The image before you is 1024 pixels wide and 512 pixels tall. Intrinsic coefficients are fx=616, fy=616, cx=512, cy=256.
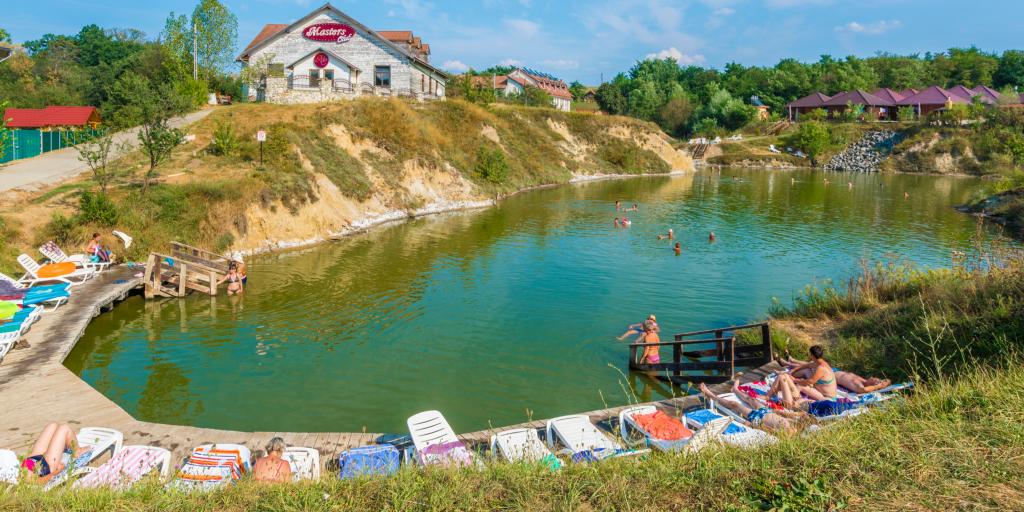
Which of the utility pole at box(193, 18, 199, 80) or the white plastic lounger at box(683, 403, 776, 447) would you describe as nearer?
the white plastic lounger at box(683, 403, 776, 447)

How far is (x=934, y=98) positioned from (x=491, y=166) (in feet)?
309

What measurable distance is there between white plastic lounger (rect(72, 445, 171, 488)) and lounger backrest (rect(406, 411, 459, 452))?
368cm

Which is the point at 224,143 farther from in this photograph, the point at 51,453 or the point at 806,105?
the point at 806,105

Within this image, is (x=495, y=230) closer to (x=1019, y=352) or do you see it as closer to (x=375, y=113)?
(x=375, y=113)

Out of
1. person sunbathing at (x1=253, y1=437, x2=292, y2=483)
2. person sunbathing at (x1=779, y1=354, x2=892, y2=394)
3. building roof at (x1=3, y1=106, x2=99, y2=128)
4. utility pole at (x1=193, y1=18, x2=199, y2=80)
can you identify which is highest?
utility pole at (x1=193, y1=18, x2=199, y2=80)

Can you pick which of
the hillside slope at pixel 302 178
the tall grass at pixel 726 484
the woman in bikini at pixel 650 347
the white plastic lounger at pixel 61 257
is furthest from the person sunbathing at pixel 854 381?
the hillside slope at pixel 302 178

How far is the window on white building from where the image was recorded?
6009 centimetres

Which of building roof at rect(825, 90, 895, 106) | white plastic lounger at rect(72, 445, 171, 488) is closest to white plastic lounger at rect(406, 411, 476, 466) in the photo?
white plastic lounger at rect(72, 445, 171, 488)

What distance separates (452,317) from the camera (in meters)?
20.4

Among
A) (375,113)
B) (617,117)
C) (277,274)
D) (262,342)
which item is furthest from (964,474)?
(617,117)

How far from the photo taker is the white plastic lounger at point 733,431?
8.75 meters

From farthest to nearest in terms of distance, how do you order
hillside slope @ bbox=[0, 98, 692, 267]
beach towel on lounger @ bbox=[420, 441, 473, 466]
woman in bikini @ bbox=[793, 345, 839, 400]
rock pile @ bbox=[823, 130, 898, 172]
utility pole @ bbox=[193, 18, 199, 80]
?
rock pile @ bbox=[823, 130, 898, 172], utility pole @ bbox=[193, 18, 199, 80], hillside slope @ bbox=[0, 98, 692, 267], woman in bikini @ bbox=[793, 345, 839, 400], beach towel on lounger @ bbox=[420, 441, 473, 466]

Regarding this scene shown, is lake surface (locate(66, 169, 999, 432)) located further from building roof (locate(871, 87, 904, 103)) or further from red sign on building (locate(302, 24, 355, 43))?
building roof (locate(871, 87, 904, 103))

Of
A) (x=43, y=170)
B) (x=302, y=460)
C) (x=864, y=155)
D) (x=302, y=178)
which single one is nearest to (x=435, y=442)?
(x=302, y=460)
